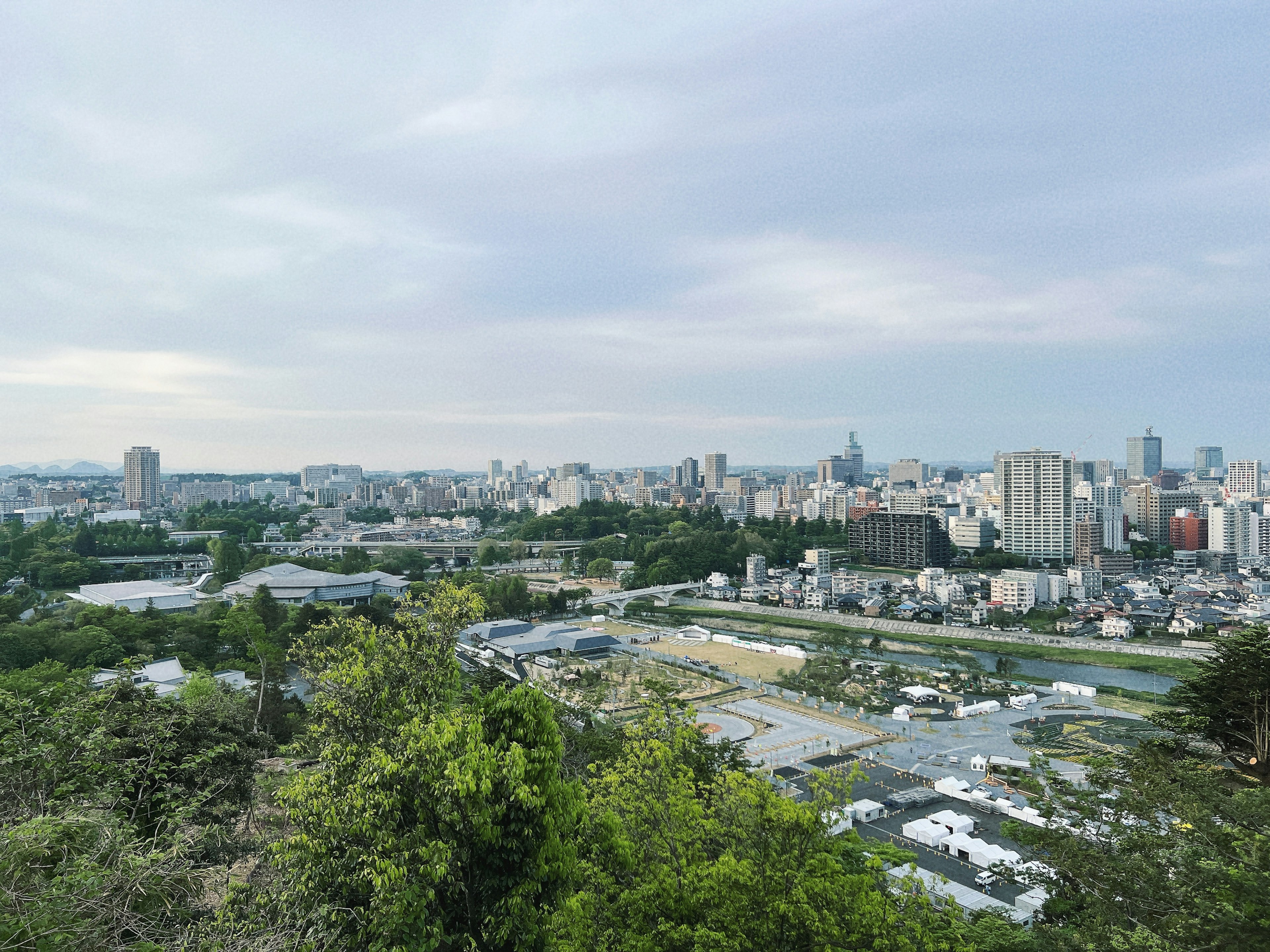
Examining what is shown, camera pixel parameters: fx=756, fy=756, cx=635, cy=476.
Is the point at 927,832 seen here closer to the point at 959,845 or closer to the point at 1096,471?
the point at 959,845

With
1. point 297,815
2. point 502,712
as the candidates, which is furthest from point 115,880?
point 502,712

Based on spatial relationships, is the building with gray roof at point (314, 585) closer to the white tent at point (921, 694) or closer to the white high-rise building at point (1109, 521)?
the white tent at point (921, 694)

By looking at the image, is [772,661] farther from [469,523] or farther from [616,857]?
[469,523]

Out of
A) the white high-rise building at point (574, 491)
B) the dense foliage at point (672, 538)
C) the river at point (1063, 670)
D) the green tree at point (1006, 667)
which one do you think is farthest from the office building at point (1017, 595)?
the white high-rise building at point (574, 491)

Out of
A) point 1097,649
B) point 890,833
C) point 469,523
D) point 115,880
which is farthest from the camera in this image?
point 469,523

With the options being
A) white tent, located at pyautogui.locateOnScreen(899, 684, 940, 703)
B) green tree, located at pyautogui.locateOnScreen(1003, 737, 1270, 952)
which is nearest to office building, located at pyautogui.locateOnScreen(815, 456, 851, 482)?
white tent, located at pyautogui.locateOnScreen(899, 684, 940, 703)

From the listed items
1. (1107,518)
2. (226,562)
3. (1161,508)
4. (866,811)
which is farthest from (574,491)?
(866,811)

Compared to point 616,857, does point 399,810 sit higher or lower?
higher
